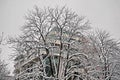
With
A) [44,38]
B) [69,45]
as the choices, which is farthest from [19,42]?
[69,45]

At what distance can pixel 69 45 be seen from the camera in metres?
21.0

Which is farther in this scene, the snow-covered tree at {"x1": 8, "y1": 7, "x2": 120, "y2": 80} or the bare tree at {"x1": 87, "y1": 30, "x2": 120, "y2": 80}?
the bare tree at {"x1": 87, "y1": 30, "x2": 120, "y2": 80}

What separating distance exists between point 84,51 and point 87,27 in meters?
2.21

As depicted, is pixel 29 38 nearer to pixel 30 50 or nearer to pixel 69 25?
pixel 30 50

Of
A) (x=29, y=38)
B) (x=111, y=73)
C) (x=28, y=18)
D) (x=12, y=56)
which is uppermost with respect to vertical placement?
(x=28, y=18)

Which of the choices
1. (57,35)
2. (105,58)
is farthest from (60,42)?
Result: (105,58)

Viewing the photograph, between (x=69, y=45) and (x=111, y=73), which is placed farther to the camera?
(x=111, y=73)

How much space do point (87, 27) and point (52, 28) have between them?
3.24m

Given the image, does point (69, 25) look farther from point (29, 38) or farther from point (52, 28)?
point (29, 38)

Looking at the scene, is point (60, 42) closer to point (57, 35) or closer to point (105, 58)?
point (57, 35)

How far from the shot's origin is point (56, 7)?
21.6 meters

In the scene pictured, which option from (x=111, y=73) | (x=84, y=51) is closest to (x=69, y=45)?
(x=84, y=51)

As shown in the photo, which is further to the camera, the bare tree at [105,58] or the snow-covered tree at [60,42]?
the bare tree at [105,58]

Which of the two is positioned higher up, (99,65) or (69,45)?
(69,45)
